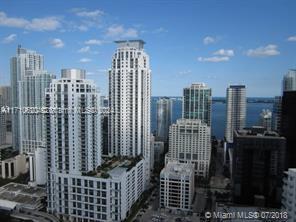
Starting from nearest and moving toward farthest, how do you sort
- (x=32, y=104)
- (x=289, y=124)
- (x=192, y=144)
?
→ (x=289, y=124) < (x=192, y=144) < (x=32, y=104)

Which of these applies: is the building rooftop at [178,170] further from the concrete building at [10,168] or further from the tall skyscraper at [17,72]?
the tall skyscraper at [17,72]

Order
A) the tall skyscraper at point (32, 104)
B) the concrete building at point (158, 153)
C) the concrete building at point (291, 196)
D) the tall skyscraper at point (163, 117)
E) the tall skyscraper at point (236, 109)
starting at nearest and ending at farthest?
the concrete building at point (291, 196) < the tall skyscraper at point (32, 104) < the concrete building at point (158, 153) < the tall skyscraper at point (236, 109) < the tall skyscraper at point (163, 117)

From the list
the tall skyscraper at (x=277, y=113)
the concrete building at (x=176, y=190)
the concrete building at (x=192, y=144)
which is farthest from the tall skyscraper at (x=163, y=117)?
the concrete building at (x=176, y=190)

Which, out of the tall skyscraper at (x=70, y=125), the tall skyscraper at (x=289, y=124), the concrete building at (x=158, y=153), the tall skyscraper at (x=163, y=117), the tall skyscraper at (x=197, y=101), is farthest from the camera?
the tall skyscraper at (x=163, y=117)

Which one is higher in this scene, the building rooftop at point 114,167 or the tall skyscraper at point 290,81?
the tall skyscraper at point 290,81

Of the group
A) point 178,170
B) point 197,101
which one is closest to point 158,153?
point 197,101

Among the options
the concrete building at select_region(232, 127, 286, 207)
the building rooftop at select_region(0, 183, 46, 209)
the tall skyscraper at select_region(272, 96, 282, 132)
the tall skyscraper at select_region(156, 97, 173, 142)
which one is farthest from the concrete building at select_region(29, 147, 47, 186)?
the tall skyscraper at select_region(156, 97, 173, 142)

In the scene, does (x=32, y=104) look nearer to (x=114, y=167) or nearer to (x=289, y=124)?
(x=114, y=167)

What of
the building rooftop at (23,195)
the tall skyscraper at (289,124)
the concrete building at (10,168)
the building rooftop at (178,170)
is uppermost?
the tall skyscraper at (289,124)
